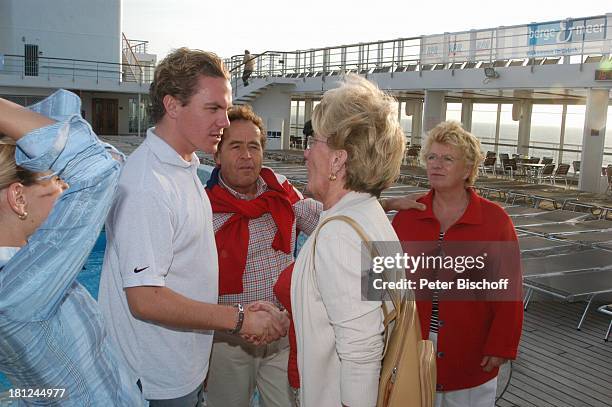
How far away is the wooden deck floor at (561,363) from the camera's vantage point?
122 inches

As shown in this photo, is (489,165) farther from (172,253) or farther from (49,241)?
(49,241)

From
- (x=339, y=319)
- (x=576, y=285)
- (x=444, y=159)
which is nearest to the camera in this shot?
(x=339, y=319)

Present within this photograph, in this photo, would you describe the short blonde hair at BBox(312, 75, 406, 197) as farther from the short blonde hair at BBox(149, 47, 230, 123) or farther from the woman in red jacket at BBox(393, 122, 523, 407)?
the woman in red jacket at BBox(393, 122, 523, 407)

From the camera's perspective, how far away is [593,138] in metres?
11.4

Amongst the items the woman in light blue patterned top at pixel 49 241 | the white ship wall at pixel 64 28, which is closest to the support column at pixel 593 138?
the woman in light blue patterned top at pixel 49 241

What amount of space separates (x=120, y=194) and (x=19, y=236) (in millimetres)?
337

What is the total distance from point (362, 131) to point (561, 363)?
297cm

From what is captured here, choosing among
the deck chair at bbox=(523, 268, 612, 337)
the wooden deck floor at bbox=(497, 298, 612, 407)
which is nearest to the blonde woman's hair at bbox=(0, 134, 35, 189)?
the wooden deck floor at bbox=(497, 298, 612, 407)

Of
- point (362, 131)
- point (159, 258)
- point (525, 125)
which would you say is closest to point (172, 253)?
point (159, 258)

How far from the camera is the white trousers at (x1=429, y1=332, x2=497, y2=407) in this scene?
2.06 meters

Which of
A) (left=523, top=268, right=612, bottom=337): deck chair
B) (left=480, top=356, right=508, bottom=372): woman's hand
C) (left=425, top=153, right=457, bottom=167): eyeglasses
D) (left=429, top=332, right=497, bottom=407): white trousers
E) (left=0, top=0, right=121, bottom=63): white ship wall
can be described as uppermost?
(left=0, top=0, right=121, bottom=63): white ship wall

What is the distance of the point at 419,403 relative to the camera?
4.32 ft

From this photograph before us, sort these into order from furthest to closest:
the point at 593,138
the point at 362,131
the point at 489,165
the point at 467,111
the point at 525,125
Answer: the point at 467,111 < the point at 525,125 < the point at 489,165 < the point at 593,138 < the point at 362,131

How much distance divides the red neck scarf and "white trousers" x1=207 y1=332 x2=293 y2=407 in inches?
8.7
